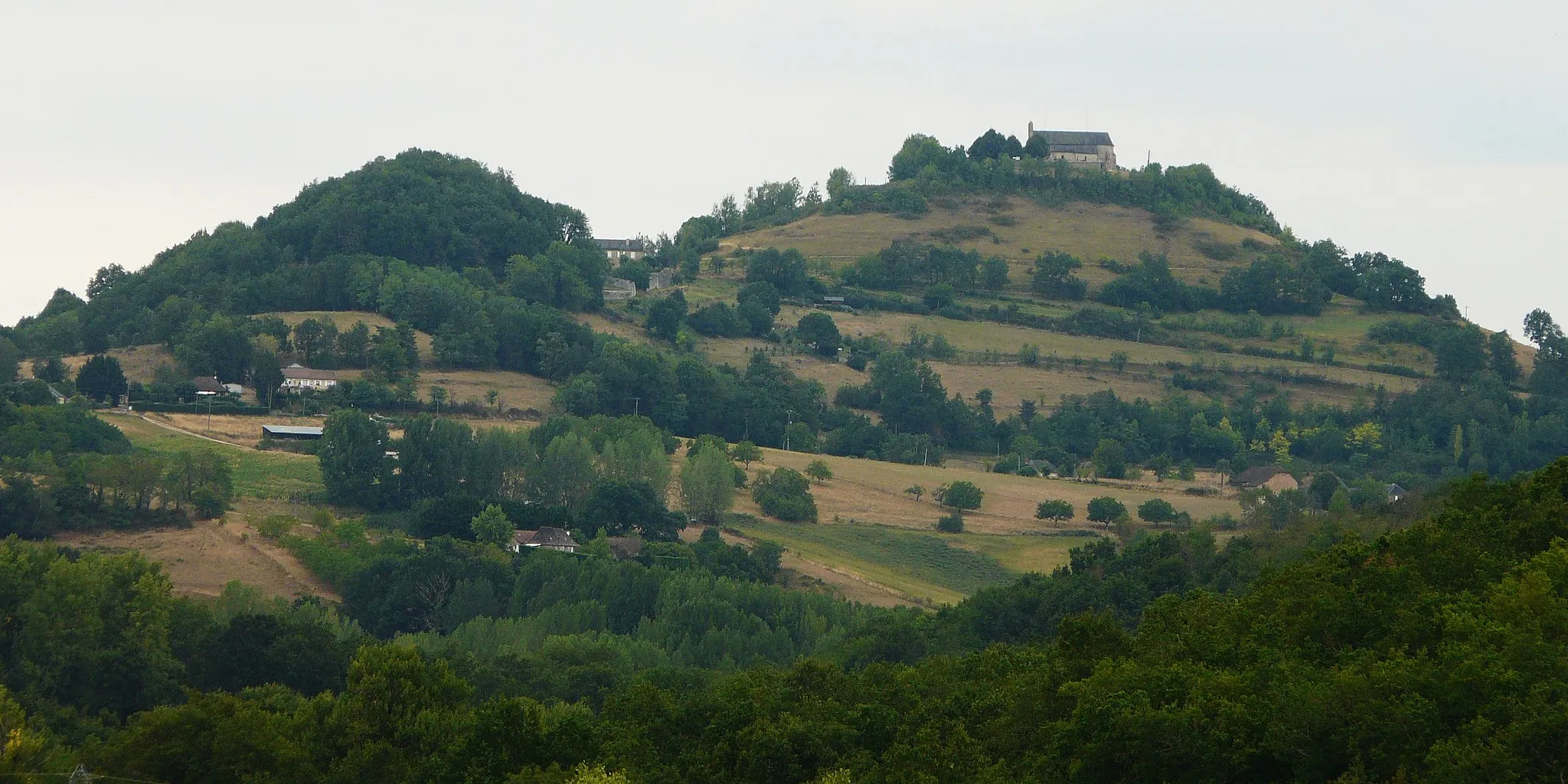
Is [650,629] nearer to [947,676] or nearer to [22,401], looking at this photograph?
[947,676]

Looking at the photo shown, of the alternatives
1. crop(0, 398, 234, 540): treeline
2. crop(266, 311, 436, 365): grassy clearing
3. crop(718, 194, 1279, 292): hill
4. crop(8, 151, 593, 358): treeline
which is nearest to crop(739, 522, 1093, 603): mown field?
crop(0, 398, 234, 540): treeline

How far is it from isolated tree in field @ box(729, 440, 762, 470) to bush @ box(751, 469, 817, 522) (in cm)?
359

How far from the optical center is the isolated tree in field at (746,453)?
10131 centimetres

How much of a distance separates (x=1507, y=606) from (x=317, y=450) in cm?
6855

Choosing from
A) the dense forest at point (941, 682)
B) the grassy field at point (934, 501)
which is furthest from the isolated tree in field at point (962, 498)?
the dense forest at point (941, 682)

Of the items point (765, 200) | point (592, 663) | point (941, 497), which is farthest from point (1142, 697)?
point (765, 200)

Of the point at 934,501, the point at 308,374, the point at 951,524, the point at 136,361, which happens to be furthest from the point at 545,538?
the point at 136,361

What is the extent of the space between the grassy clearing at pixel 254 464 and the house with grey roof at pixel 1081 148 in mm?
92907

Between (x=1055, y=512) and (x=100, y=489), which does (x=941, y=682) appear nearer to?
(x=100, y=489)

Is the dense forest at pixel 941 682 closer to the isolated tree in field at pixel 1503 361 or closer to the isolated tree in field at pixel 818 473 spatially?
the isolated tree in field at pixel 818 473

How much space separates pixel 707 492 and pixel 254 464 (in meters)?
20.4

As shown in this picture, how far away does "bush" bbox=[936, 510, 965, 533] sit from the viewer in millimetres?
91438

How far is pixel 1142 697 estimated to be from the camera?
3158cm

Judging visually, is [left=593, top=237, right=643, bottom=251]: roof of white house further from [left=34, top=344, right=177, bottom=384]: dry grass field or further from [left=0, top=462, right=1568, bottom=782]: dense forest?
[left=0, top=462, right=1568, bottom=782]: dense forest
